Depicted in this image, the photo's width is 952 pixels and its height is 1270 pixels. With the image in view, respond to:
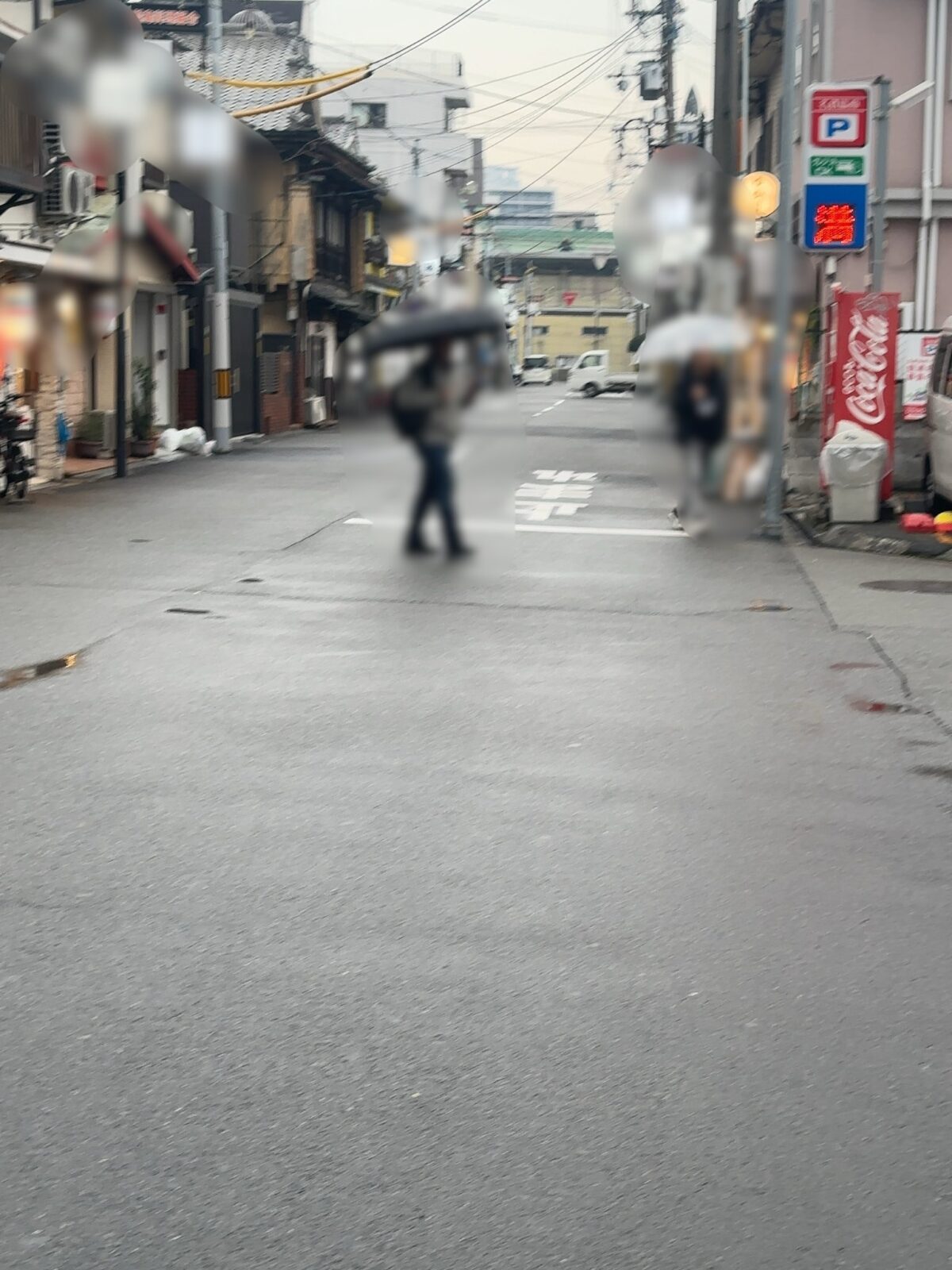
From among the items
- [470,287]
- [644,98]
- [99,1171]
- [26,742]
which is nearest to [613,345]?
[644,98]

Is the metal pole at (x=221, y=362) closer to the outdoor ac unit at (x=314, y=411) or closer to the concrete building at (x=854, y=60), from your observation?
the outdoor ac unit at (x=314, y=411)

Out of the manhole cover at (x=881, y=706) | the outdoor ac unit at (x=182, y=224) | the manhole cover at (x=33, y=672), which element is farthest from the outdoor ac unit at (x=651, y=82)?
the manhole cover at (x=33, y=672)

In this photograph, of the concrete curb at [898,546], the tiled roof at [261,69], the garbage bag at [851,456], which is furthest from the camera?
the concrete curb at [898,546]

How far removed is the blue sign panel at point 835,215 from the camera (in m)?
0.91

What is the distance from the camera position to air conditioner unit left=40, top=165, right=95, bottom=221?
0.79 m

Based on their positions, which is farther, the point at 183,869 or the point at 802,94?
the point at 183,869

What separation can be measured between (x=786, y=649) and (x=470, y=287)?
1233cm

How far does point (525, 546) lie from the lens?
1567 cm

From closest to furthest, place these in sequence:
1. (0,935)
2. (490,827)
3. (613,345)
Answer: (613,345) → (0,935) → (490,827)

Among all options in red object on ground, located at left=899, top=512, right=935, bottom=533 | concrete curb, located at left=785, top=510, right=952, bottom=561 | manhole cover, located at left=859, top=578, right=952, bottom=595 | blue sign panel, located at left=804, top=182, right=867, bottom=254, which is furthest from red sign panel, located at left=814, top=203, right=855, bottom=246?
manhole cover, located at left=859, top=578, right=952, bottom=595

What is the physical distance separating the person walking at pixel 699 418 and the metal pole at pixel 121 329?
0.75ft

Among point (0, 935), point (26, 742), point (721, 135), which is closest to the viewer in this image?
point (721, 135)

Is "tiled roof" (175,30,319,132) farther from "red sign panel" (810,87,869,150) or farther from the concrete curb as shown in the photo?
the concrete curb

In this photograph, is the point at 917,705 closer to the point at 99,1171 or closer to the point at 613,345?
the point at 99,1171
